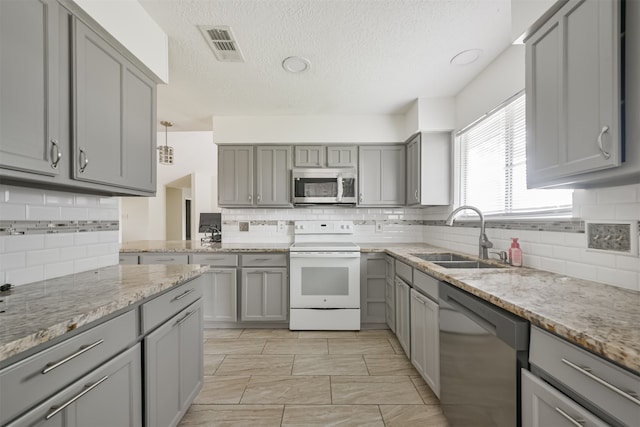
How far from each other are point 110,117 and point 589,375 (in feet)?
7.58

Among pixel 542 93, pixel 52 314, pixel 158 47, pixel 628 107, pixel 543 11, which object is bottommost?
pixel 52 314

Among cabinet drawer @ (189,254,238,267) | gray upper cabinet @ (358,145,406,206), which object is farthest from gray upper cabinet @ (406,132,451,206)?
cabinet drawer @ (189,254,238,267)

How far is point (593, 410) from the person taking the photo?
0.74 metres

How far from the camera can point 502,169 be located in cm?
228

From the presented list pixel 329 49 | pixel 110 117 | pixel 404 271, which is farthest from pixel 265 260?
pixel 329 49

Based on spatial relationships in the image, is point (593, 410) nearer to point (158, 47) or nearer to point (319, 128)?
point (158, 47)

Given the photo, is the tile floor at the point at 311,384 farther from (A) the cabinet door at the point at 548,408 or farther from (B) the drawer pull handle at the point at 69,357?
(B) the drawer pull handle at the point at 69,357

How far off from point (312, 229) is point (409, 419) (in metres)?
2.31


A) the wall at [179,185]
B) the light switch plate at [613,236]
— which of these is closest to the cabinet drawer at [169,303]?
the light switch plate at [613,236]

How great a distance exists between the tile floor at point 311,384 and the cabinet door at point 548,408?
3.10ft

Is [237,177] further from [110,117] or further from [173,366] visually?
[173,366]

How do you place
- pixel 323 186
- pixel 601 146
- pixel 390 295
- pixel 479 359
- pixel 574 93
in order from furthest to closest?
pixel 323 186 → pixel 390 295 → pixel 479 359 → pixel 574 93 → pixel 601 146

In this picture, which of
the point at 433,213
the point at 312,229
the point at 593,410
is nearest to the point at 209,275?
the point at 312,229

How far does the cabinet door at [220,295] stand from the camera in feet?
9.95
